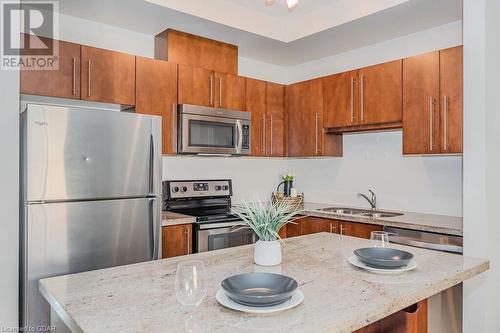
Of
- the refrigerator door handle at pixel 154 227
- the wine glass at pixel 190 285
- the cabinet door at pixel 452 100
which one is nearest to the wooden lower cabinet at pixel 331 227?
the cabinet door at pixel 452 100

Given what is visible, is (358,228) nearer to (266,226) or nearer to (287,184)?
(287,184)

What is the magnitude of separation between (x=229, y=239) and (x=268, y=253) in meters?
1.60

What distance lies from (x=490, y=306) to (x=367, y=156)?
5.71 feet

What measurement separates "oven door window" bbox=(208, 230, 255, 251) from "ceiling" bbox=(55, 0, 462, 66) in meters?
1.81

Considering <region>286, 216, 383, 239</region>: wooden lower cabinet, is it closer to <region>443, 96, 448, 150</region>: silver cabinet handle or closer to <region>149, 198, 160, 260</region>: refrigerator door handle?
<region>443, 96, 448, 150</region>: silver cabinet handle

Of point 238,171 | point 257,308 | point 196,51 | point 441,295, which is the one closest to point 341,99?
point 238,171

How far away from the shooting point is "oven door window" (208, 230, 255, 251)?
304cm

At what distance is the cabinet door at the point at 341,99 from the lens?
3424 mm

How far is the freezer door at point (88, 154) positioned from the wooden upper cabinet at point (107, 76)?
0.47m

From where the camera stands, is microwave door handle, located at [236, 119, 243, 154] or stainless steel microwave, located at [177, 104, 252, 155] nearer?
stainless steel microwave, located at [177, 104, 252, 155]

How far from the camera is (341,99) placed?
11.6ft

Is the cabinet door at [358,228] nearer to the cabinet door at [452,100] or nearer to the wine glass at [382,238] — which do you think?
the cabinet door at [452,100]

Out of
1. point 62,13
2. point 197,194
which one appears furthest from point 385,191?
point 62,13

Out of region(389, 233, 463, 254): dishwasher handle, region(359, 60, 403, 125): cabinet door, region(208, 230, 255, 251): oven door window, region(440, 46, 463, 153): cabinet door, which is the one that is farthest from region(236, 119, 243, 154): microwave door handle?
region(440, 46, 463, 153): cabinet door
